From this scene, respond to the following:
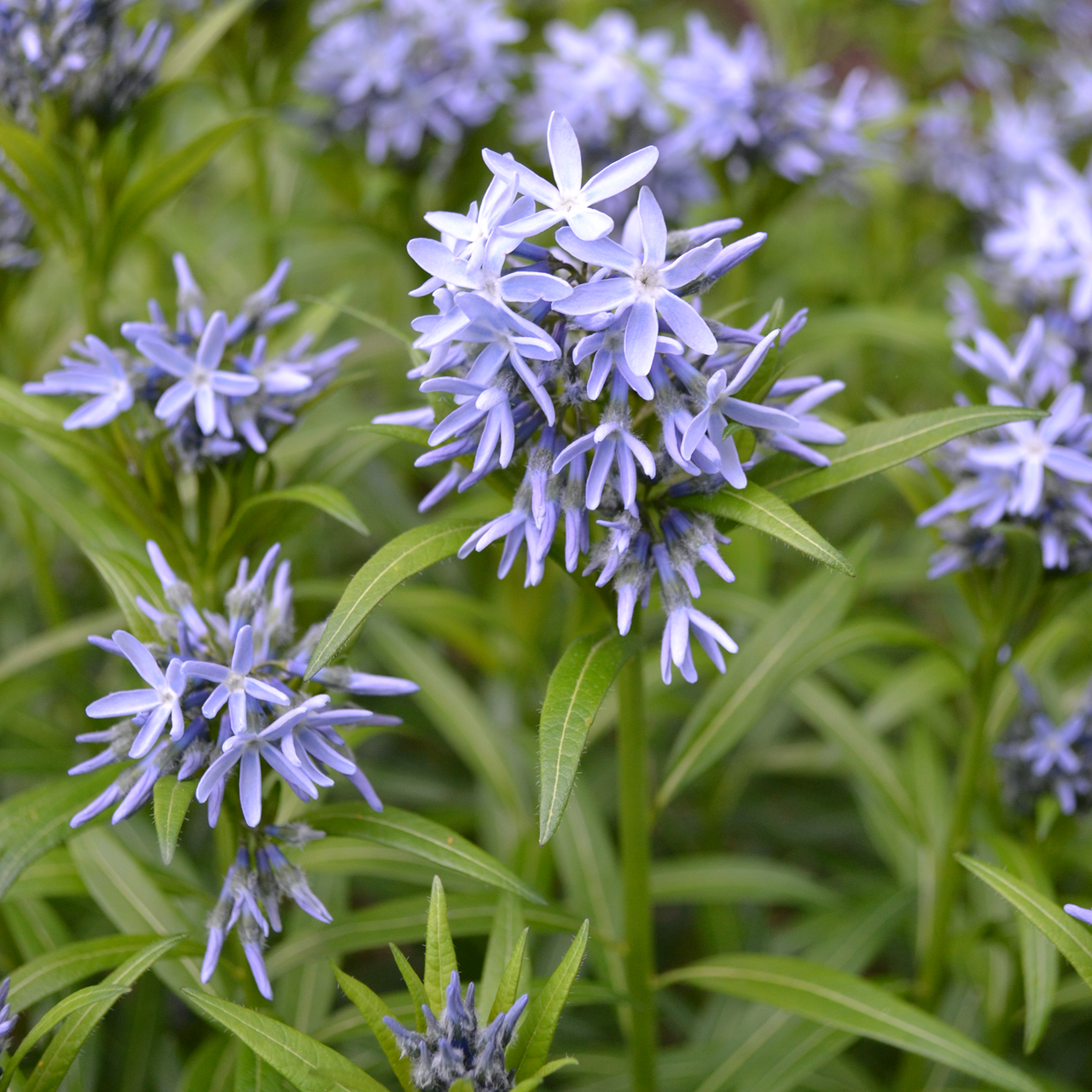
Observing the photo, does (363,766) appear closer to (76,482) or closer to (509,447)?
(76,482)

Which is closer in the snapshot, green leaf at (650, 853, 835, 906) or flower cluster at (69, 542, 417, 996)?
flower cluster at (69, 542, 417, 996)

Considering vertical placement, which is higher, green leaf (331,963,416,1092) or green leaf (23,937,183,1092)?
green leaf (23,937,183,1092)

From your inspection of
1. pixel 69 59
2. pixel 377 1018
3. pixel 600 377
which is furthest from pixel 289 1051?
pixel 69 59

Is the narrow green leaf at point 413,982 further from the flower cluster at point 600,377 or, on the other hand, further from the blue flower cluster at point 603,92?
the blue flower cluster at point 603,92

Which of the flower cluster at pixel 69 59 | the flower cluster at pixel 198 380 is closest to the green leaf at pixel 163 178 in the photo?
the flower cluster at pixel 69 59

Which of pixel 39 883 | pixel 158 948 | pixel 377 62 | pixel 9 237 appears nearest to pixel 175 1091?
pixel 39 883

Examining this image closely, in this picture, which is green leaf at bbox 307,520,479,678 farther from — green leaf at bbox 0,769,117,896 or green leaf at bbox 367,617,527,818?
green leaf at bbox 367,617,527,818

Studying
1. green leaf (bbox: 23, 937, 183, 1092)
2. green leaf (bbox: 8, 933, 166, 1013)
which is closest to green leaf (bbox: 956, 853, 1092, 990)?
green leaf (bbox: 23, 937, 183, 1092)

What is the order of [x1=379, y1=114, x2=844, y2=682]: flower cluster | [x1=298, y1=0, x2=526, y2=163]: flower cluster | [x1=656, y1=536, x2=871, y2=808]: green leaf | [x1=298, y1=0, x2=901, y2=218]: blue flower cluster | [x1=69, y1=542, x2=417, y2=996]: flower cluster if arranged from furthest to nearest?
[x1=298, y1=0, x2=526, y2=163]: flower cluster < [x1=298, y1=0, x2=901, y2=218]: blue flower cluster < [x1=656, y1=536, x2=871, y2=808]: green leaf < [x1=69, y1=542, x2=417, y2=996]: flower cluster < [x1=379, y1=114, x2=844, y2=682]: flower cluster
